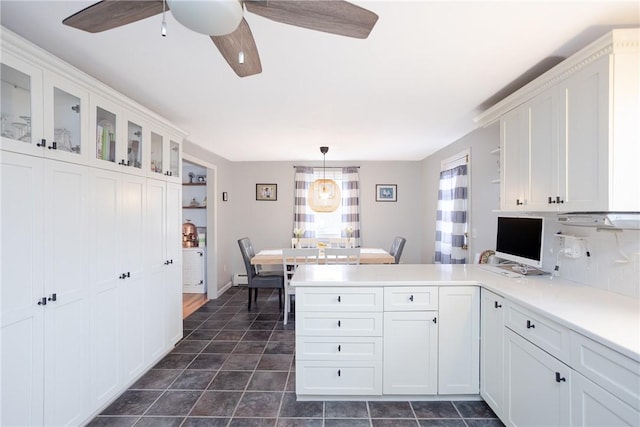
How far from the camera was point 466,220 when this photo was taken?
3553 millimetres

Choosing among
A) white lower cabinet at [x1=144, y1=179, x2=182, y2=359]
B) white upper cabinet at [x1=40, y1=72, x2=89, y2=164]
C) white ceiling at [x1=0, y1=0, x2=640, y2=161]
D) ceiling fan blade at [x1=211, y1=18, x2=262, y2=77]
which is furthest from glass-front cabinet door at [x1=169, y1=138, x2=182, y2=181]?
ceiling fan blade at [x1=211, y1=18, x2=262, y2=77]

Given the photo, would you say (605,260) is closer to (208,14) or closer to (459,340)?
(459,340)

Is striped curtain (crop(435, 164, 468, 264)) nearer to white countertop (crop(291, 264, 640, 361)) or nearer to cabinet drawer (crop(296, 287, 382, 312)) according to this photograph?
white countertop (crop(291, 264, 640, 361))

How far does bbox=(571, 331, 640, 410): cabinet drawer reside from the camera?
3.36 ft

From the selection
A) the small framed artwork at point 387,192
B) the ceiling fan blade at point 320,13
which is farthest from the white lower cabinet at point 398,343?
the small framed artwork at point 387,192

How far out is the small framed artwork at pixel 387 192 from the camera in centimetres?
547

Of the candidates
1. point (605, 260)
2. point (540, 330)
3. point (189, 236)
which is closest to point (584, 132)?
point (605, 260)

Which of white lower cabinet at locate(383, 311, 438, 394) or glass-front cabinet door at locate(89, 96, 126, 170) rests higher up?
glass-front cabinet door at locate(89, 96, 126, 170)

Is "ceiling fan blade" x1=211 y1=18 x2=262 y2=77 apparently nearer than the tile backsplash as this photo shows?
Yes

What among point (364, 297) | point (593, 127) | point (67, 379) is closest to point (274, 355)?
point (364, 297)

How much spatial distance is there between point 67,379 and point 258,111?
7.80ft

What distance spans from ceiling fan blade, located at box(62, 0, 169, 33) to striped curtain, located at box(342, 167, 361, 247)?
4.47 m

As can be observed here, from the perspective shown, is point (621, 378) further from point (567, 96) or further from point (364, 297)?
point (567, 96)

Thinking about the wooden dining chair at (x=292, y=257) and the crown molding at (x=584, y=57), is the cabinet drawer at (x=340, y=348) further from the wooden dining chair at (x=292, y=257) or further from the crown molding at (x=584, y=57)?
the crown molding at (x=584, y=57)
